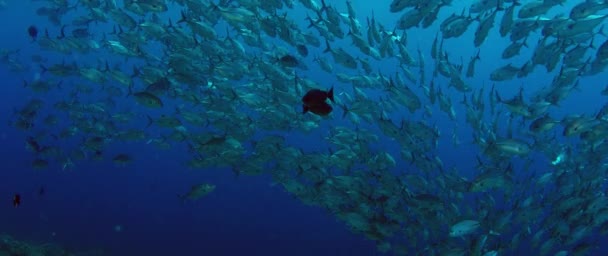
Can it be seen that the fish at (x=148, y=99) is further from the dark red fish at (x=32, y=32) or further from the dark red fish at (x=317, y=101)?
the dark red fish at (x=32, y=32)

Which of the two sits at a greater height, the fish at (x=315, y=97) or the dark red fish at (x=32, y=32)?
the fish at (x=315, y=97)

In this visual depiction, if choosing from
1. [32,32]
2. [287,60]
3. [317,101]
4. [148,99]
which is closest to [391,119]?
[287,60]

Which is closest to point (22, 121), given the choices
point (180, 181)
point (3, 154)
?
point (180, 181)

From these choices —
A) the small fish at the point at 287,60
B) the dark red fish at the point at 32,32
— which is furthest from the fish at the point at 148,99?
the dark red fish at the point at 32,32

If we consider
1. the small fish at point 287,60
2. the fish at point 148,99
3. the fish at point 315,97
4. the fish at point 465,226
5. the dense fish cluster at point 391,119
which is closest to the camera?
the fish at point 315,97

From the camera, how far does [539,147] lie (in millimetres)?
8133

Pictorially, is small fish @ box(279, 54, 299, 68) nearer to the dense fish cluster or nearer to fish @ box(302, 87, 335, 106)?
the dense fish cluster

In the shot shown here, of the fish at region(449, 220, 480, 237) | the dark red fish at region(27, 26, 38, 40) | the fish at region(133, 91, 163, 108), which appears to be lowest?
the dark red fish at region(27, 26, 38, 40)

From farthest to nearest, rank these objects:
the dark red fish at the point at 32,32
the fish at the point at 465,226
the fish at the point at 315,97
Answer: the dark red fish at the point at 32,32
the fish at the point at 465,226
the fish at the point at 315,97

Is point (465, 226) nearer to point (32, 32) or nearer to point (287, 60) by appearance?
point (287, 60)

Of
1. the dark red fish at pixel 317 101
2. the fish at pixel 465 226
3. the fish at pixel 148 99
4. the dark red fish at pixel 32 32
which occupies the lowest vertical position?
the dark red fish at pixel 32 32

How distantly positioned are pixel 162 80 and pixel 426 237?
599 centimetres

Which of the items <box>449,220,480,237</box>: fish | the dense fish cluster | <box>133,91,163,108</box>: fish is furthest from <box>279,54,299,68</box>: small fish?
<box>449,220,480,237</box>: fish

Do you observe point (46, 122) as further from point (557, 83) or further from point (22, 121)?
point (557, 83)
